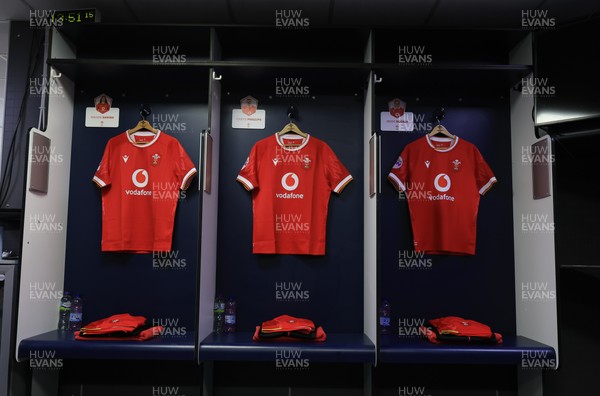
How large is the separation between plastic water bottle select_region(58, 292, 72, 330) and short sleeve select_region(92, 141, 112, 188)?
2.35 feet

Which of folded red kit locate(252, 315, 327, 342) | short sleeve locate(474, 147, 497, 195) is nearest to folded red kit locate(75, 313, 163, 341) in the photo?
folded red kit locate(252, 315, 327, 342)

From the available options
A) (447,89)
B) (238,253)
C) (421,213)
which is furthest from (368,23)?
(238,253)

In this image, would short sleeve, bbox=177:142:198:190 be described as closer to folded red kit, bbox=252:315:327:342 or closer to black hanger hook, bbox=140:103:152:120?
black hanger hook, bbox=140:103:152:120

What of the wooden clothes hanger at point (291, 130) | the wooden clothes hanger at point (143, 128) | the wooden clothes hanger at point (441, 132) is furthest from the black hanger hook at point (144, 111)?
the wooden clothes hanger at point (441, 132)

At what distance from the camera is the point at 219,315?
8.71 ft

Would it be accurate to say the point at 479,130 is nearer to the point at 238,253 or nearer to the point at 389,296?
the point at 389,296

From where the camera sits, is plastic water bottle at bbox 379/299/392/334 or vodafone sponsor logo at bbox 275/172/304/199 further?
vodafone sponsor logo at bbox 275/172/304/199

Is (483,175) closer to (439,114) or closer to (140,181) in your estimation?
(439,114)

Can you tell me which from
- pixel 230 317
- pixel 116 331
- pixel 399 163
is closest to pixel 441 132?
pixel 399 163

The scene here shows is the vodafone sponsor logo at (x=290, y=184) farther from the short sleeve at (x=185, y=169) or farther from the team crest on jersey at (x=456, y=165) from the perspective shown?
the team crest on jersey at (x=456, y=165)

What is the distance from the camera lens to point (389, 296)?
9.06 feet

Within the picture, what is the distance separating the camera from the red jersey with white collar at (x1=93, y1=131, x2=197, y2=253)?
2725 millimetres

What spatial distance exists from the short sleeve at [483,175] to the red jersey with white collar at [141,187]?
5.87 feet

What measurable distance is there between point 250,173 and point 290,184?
0.26 m
